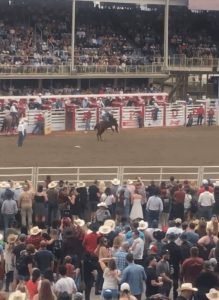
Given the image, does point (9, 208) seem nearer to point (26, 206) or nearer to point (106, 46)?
point (26, 206)

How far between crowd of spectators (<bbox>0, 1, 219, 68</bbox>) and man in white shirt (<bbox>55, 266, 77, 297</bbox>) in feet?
109

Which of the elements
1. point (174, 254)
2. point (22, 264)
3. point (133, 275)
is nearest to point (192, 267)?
point (133, 275)

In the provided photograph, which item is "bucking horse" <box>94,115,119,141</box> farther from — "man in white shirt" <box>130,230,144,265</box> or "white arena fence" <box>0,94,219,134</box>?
"man in white shirt" <box>130,230,144,265</box>

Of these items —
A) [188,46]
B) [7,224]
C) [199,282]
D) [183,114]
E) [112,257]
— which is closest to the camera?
[199,282]

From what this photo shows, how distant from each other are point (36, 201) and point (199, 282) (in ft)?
24.5

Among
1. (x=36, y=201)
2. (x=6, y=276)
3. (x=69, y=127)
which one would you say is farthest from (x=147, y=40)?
(x=6, y=276)

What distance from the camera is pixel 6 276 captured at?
15.5 meters

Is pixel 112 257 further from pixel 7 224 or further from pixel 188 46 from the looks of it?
pixel 188 46

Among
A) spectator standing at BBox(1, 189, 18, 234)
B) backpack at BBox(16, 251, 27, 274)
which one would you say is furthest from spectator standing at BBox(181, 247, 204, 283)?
spectator standing at BBox(1, 189, 18, 234)

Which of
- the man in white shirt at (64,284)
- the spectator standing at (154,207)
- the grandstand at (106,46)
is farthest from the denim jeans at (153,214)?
the grandstand at (106,46)

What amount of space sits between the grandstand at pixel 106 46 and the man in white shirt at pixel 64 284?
1252 inches

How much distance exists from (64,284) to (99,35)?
39.9 metres

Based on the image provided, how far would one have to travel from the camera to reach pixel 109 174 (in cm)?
2494

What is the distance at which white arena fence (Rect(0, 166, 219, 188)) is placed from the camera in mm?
24750
